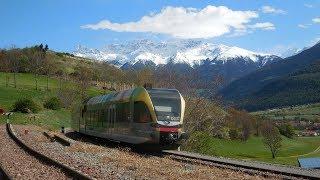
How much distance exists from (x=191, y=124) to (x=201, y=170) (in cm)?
3890

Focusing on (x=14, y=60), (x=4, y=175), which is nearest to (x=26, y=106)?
(x=4, y=175)

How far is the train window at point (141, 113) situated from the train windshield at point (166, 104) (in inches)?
20.1

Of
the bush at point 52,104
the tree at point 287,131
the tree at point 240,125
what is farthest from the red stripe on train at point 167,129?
the tree at point 287,131

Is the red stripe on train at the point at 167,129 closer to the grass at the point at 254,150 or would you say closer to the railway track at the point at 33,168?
the railway track at the point at 33,168

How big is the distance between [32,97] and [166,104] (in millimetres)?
69827

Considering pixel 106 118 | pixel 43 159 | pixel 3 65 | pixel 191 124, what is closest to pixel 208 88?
pixel 191 124

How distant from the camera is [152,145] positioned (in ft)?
85.0

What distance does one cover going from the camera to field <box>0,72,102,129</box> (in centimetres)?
6812

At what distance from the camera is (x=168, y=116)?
25.9m

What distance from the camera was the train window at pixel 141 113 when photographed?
25.8 meters

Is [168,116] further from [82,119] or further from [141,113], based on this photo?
[82,119]

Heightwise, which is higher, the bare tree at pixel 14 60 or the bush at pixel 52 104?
the bare tree at pixel 14 60

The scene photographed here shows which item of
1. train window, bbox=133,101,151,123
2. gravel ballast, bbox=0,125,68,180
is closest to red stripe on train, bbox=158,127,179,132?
train window, bbox=133,101,151,123

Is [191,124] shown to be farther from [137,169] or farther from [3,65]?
[3,65]
